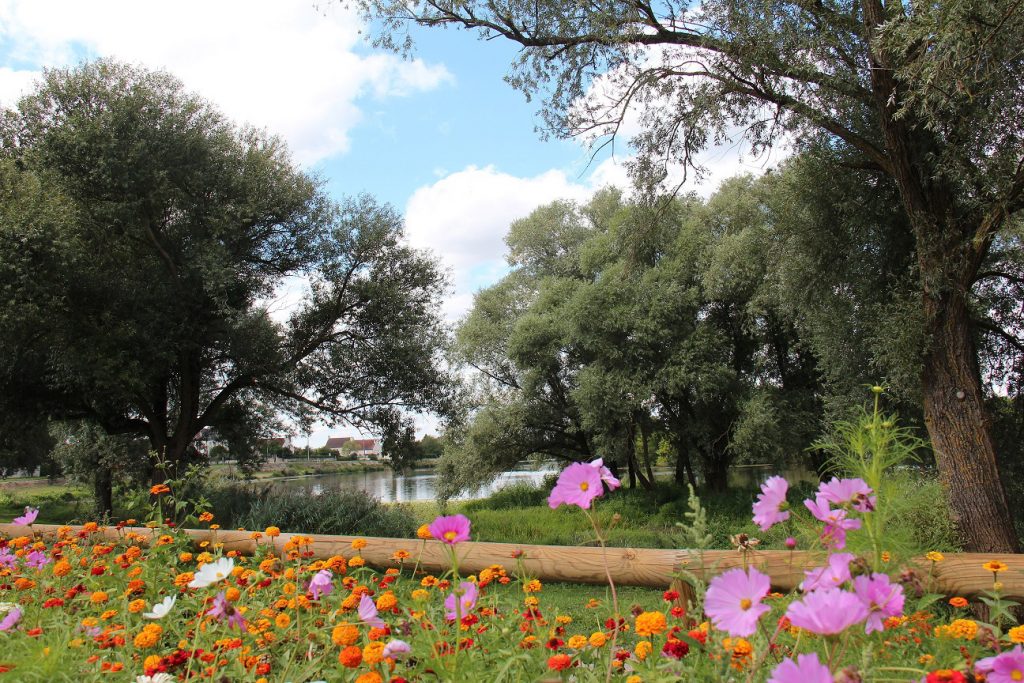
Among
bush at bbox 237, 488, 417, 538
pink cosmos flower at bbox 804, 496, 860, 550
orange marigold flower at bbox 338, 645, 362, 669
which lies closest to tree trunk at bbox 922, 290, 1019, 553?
pink cosmos flower at bbox 804, 496, 860, 550

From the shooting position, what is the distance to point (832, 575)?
0.80m

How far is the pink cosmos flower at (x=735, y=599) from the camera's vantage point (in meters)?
0.71

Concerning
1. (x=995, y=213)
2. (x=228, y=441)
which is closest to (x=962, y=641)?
(x=995, y=213)

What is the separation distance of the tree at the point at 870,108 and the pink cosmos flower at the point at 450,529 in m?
5.11

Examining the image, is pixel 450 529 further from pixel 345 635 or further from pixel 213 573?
pixel 213 573

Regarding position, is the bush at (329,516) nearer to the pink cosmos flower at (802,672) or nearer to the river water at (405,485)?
the river water at (405,485)

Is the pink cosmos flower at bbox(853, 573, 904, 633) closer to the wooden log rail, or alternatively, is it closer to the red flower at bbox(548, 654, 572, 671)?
the red flower at bbox(548, 654, 572, 671)

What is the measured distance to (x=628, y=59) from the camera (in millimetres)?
7281

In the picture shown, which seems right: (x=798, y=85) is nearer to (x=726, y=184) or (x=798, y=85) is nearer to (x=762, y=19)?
(x=762, y=19)

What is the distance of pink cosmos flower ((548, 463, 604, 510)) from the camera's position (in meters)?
1.02

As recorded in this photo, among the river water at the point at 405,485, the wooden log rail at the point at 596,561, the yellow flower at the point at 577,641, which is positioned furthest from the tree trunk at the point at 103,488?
the yellow flower at the point at 577,641

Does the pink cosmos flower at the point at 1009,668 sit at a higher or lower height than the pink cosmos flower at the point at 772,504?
lower

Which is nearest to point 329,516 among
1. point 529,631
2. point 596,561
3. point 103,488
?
point 103,488

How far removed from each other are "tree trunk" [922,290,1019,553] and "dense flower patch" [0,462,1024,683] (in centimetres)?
553
